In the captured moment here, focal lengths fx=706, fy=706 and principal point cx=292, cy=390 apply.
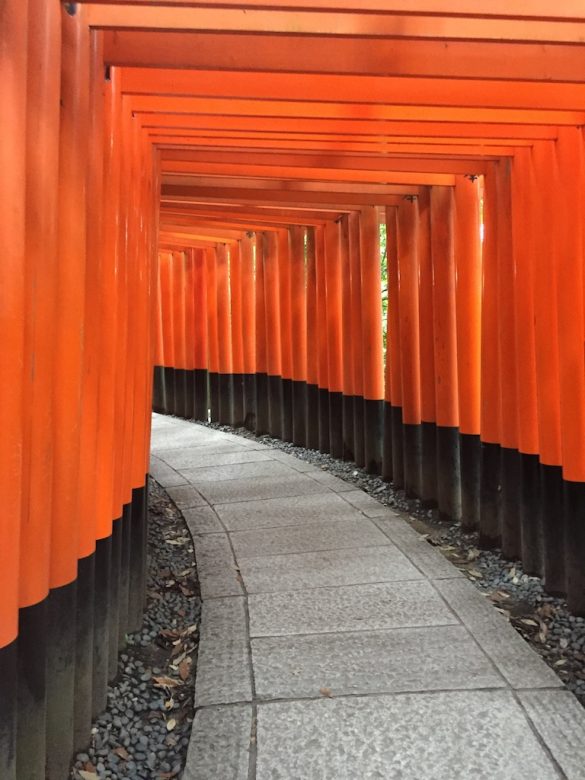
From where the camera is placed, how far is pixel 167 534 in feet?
20.3

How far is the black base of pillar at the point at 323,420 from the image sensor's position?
9.26 metres

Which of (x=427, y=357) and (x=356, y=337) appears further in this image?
(x=356, y=337)

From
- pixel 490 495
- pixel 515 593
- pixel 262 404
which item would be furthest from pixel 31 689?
pixel 262 404

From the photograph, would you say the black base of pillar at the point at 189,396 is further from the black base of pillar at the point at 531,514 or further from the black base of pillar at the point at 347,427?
the black base of pillar at the point at 531,514

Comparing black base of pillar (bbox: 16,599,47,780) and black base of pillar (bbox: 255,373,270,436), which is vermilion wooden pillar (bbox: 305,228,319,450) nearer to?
black base of pillar (bbox: 255,373,270,436)

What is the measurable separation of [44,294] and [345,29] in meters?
1.68

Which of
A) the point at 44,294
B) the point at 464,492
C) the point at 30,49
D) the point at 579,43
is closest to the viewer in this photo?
the point at 30,49

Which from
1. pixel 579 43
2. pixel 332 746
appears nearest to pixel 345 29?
pixel 579 43

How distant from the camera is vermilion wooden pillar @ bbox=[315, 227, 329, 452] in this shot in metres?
9.11

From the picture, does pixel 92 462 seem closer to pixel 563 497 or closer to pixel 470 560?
pixel 563 497

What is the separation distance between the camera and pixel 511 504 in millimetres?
5348

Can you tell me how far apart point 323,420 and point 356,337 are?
141cm

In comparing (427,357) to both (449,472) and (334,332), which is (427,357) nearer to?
(449,472)

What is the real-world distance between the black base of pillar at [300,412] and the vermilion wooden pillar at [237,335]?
5.32 feet
